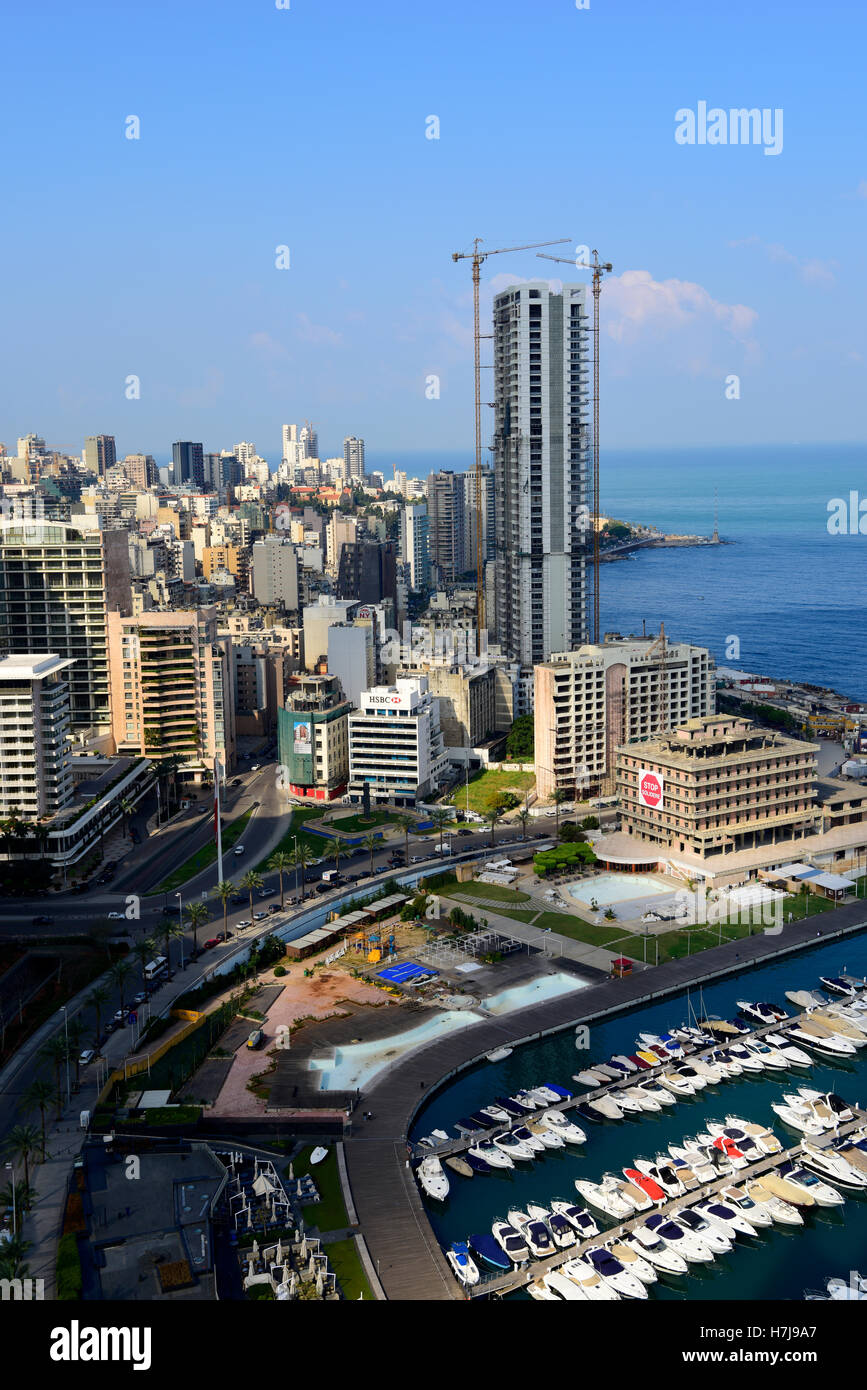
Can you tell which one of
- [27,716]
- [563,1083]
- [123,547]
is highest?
[123,547]

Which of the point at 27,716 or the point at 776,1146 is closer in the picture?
the point at 776,1146

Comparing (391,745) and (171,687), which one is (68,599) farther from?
(391,745)

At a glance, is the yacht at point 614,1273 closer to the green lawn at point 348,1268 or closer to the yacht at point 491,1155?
the yacht at point 491,1155

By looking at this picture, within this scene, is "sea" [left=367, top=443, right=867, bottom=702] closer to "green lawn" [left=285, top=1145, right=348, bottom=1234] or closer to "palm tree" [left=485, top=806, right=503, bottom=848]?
"palm tree" [left=485, top=806, right=503, bottom=848]

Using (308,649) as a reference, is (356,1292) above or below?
below

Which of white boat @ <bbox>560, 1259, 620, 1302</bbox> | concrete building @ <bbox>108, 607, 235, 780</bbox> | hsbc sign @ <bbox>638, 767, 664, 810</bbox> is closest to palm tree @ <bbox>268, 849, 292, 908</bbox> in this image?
concrete building @ <bbox>108, 607, 235, 780</bbox>

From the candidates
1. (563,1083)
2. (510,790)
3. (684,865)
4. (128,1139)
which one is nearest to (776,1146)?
(563,1083)

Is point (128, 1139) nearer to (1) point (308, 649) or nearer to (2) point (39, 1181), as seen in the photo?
(2) point (39, 1181)

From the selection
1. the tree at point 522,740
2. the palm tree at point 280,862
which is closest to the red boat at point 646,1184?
the palm tree at point 280,862

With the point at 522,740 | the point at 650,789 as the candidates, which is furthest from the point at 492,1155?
the point at 522,740
